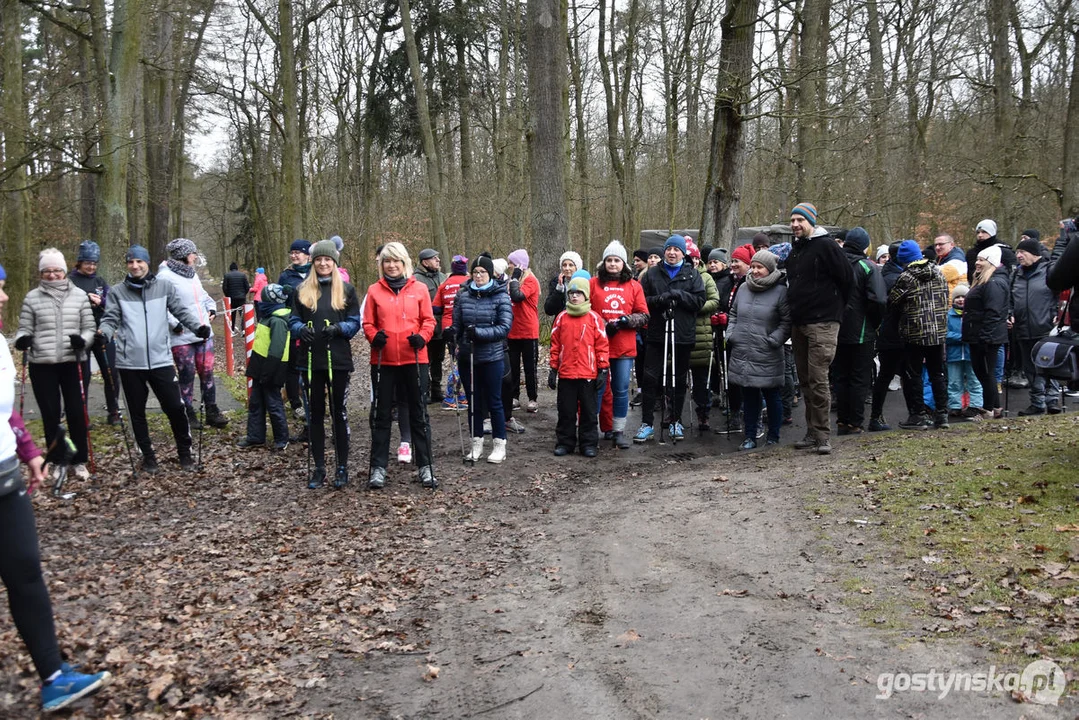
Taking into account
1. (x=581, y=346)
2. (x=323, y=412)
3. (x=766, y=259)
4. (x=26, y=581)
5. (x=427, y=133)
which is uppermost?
(x=427, y=133)

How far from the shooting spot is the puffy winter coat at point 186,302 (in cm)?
945

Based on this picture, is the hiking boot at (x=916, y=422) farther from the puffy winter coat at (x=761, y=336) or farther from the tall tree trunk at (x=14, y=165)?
the tall tree trunk at (x=14, y=165)

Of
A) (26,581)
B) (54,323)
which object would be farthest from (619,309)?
(26,581)

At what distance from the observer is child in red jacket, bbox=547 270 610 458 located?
31.3 feet

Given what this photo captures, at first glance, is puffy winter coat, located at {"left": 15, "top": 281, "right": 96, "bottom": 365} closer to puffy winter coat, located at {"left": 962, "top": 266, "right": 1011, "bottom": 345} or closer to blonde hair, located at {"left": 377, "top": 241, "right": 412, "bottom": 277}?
blonde hair, located at {"left": 377, "top": 241, "right": 412, "bottom": 277}

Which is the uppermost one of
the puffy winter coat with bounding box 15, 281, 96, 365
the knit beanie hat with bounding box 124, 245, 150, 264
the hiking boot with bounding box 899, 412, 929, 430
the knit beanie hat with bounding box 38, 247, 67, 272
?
the knit beanie hat with bounding box 124, 245, 150, 264

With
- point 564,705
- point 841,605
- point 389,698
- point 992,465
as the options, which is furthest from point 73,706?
point 992,465

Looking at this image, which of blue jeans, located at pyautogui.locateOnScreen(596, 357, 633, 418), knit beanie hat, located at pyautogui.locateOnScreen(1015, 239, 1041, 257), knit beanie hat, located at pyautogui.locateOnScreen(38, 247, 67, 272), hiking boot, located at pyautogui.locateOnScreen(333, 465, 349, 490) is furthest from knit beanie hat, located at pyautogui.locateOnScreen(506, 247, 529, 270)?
knit beanie hat, located at pyautogui.locateOnScreen(1015, 239, 1041, 257)

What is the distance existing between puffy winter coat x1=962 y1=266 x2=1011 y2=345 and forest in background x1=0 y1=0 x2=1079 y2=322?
5.16 meters

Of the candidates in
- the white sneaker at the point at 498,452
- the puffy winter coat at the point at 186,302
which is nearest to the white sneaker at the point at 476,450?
the white sneaker at the point at 498,452

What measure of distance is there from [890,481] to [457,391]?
593 centimetres

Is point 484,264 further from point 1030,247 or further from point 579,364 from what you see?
point 1030,247

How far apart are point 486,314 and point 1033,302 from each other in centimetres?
687

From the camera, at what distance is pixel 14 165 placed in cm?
1379
